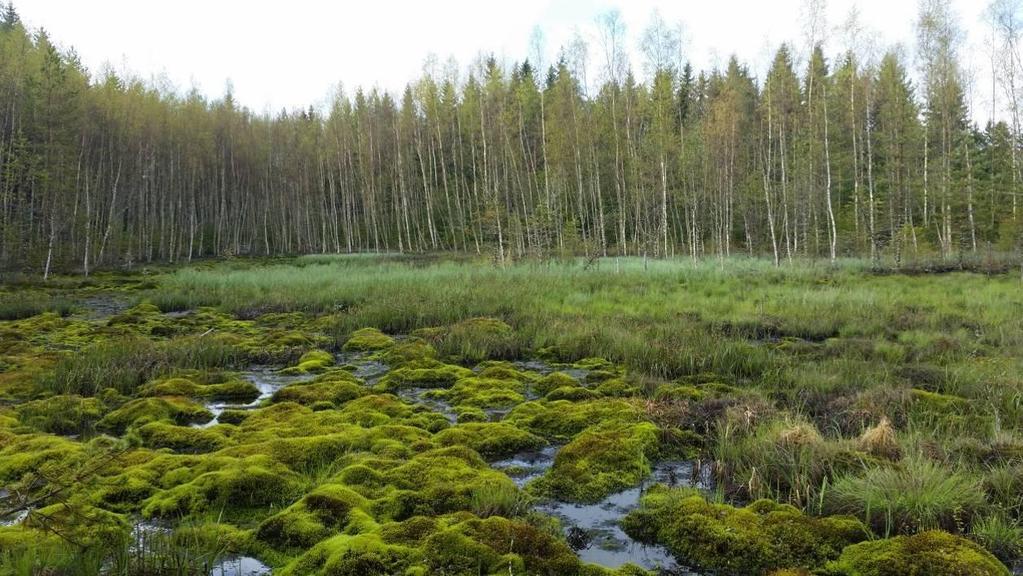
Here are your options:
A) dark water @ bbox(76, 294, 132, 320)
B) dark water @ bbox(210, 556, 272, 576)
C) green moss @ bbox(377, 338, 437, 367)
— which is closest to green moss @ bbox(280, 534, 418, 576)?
dark water @ bbox(210, 556, 272, 576)

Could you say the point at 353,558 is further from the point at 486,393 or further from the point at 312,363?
the point at 312,363

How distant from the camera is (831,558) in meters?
3.55

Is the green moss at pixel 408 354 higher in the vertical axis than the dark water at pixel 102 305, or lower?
lower

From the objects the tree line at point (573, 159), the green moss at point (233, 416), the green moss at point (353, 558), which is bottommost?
the green moss at point (353, 558)

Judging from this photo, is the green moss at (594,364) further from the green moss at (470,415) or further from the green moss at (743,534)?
the green moss at (743,534)

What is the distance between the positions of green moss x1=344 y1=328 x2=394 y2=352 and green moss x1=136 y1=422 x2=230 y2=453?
4.79 m

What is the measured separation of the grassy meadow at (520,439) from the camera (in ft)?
11.6

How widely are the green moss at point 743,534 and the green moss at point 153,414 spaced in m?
5.40

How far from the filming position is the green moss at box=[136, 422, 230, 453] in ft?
18.7

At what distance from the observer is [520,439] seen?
582cm

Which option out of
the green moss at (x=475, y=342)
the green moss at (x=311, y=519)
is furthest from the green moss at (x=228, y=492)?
the green moss at (x=475, y=342)

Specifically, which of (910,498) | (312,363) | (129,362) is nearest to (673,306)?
(312,363)

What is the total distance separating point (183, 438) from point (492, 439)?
10.5 feet

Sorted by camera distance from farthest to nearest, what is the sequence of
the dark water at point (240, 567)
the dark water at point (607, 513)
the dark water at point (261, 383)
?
the dark water at point (261, 383), the dark water at point (607, 513), the dark water at point (240, 567)
